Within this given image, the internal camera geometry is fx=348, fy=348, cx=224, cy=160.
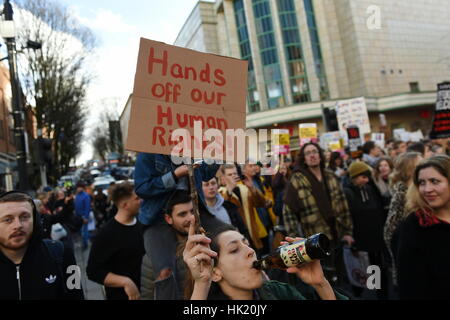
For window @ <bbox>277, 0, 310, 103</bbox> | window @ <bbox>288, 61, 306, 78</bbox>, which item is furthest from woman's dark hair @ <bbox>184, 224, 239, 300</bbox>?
window @ <bbox>288, 61, 306, 78</bbox>

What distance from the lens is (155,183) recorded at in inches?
92.0

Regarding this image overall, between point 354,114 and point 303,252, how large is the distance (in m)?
11.1

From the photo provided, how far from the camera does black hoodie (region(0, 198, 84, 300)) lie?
2.11 meters

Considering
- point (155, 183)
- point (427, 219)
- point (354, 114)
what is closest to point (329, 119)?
point (354, 114)

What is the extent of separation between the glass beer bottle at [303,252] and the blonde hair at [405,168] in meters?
2.61

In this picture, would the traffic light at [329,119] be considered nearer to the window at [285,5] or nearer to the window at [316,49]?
the window at [316,49]

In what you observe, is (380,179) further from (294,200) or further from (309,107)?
(309,107)

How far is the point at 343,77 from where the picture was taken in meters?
31.3

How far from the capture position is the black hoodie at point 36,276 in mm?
2107

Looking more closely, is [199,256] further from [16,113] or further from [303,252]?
[16,113]

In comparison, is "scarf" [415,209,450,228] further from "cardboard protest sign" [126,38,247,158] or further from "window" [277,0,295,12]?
"window" [277,0,295,12]

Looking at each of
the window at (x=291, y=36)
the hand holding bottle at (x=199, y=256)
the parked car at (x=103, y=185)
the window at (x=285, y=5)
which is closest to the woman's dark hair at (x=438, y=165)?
the hand holding bottle at (x=199, y=256)
